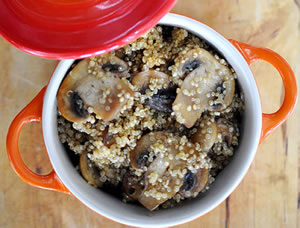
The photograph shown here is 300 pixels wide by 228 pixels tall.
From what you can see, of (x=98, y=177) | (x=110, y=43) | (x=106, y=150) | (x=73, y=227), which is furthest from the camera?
(x=73, y=227)

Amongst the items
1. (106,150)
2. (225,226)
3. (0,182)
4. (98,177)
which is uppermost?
(106,150)

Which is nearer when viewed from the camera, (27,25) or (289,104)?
(27,25)

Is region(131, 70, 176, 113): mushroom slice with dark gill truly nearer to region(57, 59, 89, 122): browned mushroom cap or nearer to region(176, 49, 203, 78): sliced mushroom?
region(176, 49, 203, 78): sliced mushroom

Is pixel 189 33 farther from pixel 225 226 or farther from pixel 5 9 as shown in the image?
pixel 225 226

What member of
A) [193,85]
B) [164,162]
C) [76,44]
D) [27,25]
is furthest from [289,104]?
[27,25]

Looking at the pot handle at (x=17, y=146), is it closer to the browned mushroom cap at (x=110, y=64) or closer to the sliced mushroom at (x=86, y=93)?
the sliced mushroom at (x=86, y=93)

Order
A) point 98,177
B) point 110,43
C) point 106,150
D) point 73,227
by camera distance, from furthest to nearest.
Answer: point 73,227 < point 98,177 < point 106,150 < point 110,43

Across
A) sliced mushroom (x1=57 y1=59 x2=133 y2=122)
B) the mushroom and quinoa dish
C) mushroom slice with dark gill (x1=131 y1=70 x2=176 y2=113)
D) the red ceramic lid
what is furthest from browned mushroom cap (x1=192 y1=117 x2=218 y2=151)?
the red ceramic lid
